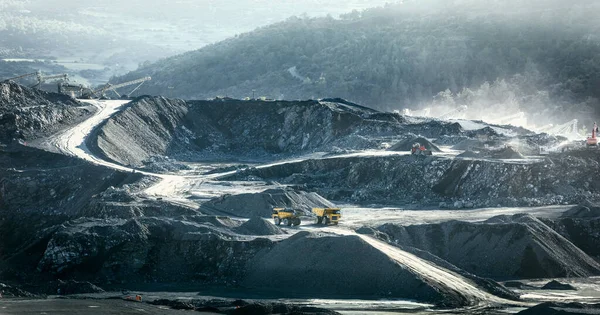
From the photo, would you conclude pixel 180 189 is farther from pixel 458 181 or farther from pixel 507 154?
pixel 507 154

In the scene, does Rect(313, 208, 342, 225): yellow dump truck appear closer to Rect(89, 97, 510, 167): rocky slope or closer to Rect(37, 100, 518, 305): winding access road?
Rect(37, 100, 518, 305): winding access road

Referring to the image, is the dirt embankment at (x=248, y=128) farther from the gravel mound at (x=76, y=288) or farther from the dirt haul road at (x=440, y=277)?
the gravel mound at (x=76, y=288)

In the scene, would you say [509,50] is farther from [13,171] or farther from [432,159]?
[13,171]

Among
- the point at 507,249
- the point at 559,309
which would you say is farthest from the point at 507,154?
the point at 559,309

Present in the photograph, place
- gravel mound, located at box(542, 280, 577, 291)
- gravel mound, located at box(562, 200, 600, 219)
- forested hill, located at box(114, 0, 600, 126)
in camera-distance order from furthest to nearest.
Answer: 1. forested hill, located at box(114, 0, 600, 126)
2. gravel mound, located at box(562, 200, 600, 219)
3. gravel mound, located at box(542, 280, 577, 291)

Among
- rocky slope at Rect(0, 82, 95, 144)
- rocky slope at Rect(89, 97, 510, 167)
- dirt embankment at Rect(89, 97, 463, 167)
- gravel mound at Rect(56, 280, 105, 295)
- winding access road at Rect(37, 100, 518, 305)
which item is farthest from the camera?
dirt embankment at Rect(89, 97, 463, 167)

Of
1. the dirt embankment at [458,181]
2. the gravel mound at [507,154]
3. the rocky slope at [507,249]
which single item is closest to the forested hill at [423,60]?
the gravel mound at [507,154]

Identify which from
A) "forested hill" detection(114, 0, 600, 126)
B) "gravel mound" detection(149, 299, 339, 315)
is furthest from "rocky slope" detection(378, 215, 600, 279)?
"forested hill" detection(114, 0, 600, 126)
